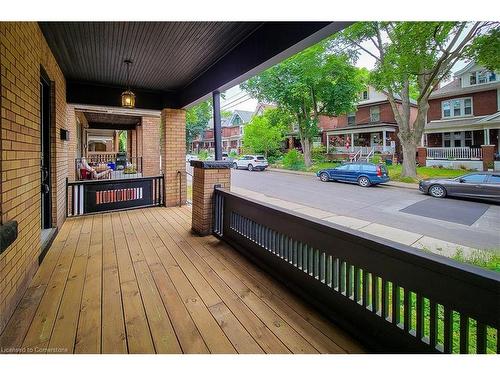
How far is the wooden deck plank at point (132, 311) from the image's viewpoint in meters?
1.54

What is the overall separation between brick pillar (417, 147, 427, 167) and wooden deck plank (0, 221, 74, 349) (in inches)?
181

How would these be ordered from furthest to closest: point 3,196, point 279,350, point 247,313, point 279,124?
point 279,124 → point 247,313 → point 3,196 → point 279,350

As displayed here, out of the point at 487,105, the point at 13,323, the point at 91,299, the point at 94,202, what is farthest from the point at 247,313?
the point at 94,202

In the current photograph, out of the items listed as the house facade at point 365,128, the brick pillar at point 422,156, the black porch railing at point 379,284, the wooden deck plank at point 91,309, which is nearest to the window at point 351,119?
the house facade at point 365,128

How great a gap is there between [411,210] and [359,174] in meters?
3.60

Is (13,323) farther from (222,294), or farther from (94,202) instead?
(94,202)

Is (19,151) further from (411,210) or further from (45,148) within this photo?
(411,210)

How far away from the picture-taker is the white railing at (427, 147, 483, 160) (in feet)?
8.98

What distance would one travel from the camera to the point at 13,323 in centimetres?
172

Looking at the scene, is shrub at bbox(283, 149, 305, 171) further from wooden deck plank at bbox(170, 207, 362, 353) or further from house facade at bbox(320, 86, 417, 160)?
wooden deck plank at bbox(170, 207, 362, 353)

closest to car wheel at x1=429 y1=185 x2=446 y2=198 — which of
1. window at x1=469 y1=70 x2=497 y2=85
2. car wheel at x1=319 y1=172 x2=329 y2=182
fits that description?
window at x1=469 y1=70 x2=497 y2=85

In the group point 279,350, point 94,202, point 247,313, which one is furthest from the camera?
point 94,202

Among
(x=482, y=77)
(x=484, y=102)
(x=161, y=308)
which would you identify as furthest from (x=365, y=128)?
(x=161, y=308)
